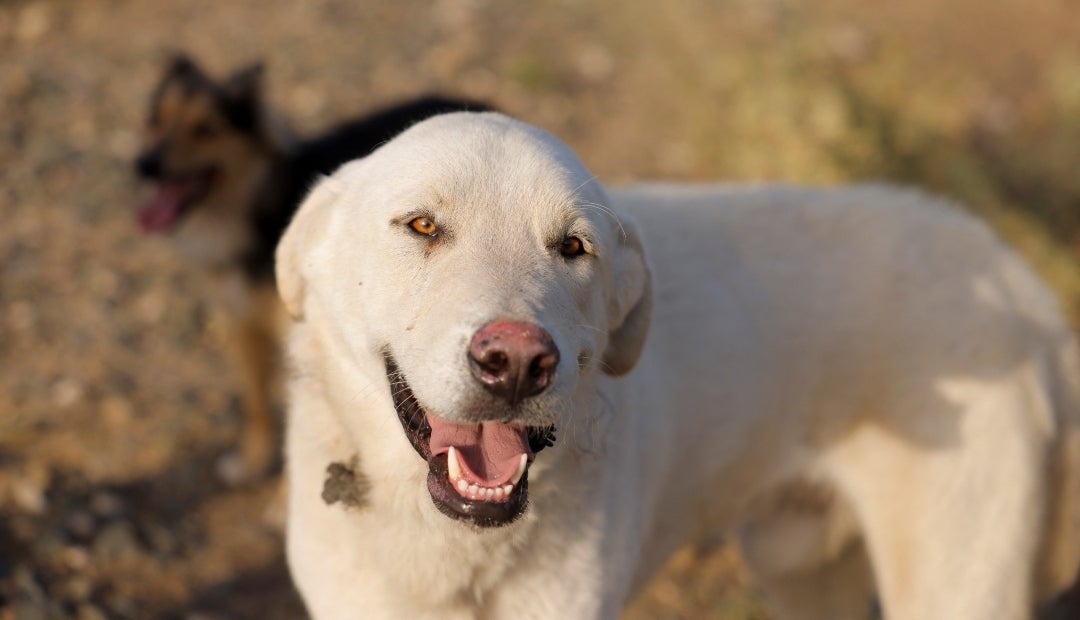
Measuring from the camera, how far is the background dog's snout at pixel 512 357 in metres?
2.21

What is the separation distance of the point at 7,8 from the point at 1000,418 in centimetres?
794

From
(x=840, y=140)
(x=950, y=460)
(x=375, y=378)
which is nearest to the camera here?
(x=375, y=378)

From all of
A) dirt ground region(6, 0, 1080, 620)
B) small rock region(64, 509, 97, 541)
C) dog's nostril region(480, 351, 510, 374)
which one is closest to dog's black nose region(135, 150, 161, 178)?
dirt ground region(6, 0, 1080, 620)

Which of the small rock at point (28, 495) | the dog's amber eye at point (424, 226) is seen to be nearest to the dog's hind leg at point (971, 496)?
the dog's amber eye at point (424, 226)

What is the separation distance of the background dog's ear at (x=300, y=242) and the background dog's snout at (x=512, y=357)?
2.73 feet

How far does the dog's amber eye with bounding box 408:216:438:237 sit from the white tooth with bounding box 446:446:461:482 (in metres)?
0.52

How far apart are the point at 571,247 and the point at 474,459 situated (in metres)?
0.57

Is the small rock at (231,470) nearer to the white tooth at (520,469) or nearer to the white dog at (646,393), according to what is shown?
the white dog at (646,393)

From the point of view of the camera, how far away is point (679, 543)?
3.70 metres

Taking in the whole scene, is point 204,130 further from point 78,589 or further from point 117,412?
point 78,589

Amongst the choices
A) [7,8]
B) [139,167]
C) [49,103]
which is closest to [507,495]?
[139,167]

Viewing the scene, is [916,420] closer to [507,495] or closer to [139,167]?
[507,495]

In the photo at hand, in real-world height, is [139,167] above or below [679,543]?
above

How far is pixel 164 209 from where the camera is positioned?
594 centimetres
